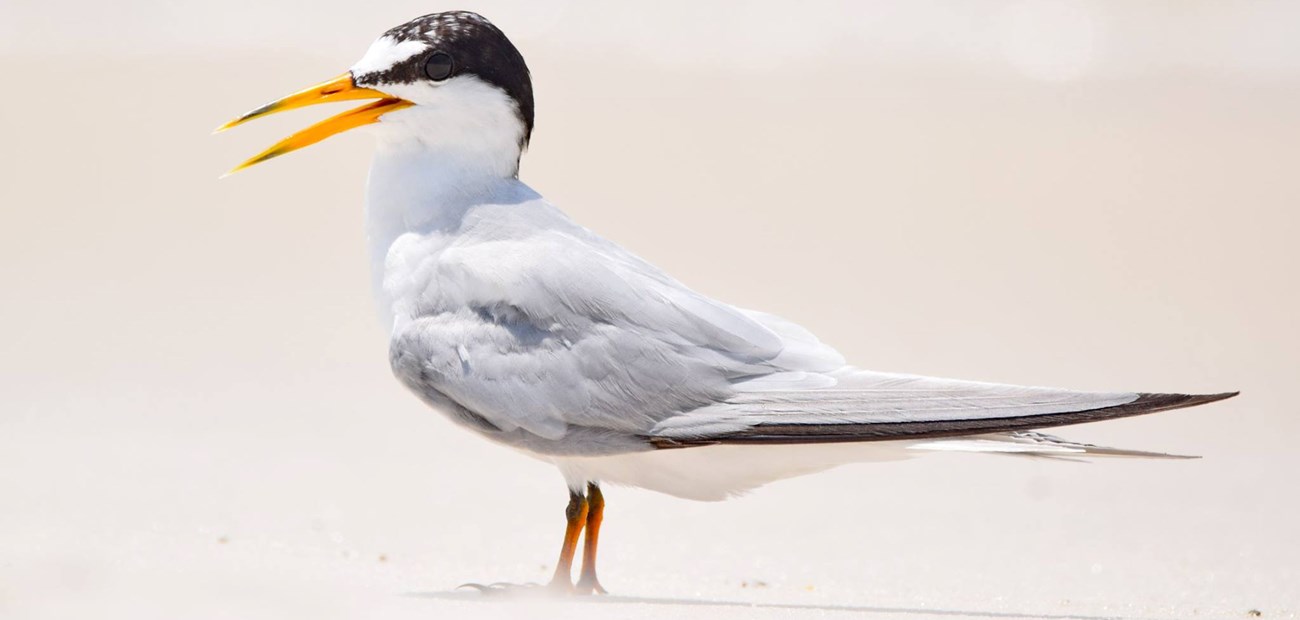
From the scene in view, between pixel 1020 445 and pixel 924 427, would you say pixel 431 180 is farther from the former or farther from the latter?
pixel 1020 445

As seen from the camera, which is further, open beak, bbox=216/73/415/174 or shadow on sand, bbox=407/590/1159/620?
open beak, bbox=216/73/415/174

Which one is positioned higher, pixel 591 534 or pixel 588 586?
pixel 591 534

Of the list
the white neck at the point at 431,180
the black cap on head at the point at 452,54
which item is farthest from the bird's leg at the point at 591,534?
the black cap on head at the point at 452,54

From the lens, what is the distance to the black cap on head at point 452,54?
14.5ft

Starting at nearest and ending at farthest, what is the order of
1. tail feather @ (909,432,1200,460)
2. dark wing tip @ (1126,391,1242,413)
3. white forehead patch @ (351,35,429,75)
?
dark wing tip @ (1126,391,1242,413) → tail feather @ (909,432,1200,460) → white forehead patch @ (351,35,429,75)

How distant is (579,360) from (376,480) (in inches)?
109

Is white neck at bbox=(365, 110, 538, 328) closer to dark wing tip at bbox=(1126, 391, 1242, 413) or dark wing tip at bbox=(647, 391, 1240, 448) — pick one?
dark wing tip at bbox=(647, 391, 1240, 448)

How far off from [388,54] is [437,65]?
130 millimetres

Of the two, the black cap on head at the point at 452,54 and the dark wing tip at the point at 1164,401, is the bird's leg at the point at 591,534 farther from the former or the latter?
the dark wing tip at the point at 1164,401

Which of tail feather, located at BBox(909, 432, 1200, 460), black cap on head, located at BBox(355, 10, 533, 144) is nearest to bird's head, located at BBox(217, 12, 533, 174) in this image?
black cap on head, located at BBox(355, 10, 533, 144)

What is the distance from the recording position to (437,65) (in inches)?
175

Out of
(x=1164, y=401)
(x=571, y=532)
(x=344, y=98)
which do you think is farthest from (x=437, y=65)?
(x=1164, y=401)

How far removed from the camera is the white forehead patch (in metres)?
4.42

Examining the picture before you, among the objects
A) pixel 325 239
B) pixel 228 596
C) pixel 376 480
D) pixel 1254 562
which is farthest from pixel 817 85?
pixel 228 596
